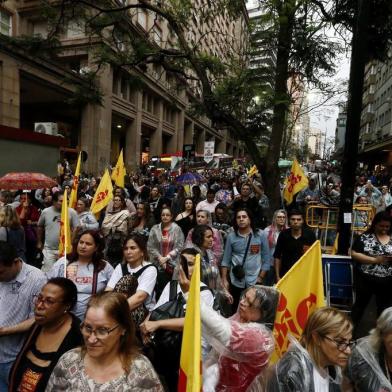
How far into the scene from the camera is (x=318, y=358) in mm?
1840

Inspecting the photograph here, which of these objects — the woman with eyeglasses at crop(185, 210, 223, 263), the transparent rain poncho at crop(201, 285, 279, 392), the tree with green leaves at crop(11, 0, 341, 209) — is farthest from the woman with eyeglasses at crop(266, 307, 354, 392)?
the tree with green leaves at crop(11, 0, 341, 209)

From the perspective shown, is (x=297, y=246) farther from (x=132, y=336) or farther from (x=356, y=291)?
(x=132, y=336)

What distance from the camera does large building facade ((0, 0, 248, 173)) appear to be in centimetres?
1235

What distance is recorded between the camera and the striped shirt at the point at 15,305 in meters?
2.50

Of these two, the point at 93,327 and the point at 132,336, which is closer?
the point at 93,327

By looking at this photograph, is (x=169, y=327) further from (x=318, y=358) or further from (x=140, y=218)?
(x=140, y=218)

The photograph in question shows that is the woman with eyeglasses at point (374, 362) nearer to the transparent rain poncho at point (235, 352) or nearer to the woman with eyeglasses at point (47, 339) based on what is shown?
the transparent rain poncho at point (235, 352)

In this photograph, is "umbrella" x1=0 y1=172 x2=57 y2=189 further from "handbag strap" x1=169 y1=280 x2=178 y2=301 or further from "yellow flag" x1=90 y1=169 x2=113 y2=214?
"handbag strap" x1=169 y1=280 x2=178 y2=301

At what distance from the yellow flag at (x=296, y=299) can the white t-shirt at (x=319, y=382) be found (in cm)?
89

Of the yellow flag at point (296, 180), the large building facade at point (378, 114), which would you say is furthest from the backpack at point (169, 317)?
the large building facade at point (378, 114)

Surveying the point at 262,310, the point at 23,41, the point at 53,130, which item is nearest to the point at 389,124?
the point at 53,130

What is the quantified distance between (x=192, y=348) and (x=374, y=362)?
102 cm

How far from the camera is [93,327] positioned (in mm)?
1742

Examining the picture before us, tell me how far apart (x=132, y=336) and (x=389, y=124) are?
43164mm
